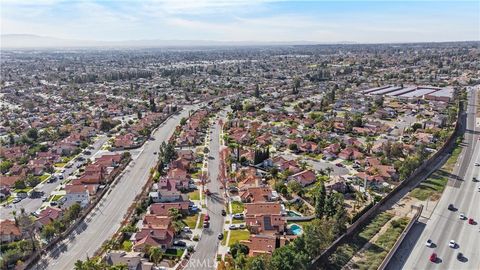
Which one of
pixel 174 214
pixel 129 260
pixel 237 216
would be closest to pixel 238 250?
pixel 237 216

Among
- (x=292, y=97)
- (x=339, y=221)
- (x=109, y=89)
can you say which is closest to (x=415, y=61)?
(x=292, y=97)

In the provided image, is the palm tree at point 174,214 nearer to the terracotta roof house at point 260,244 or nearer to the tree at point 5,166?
the terracotta roof house at point 260,244

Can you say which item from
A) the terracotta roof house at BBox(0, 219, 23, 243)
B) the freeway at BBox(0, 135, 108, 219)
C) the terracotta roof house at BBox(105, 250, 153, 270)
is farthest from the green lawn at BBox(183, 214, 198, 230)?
the freeway at BBox(0, 135, 108, 219)

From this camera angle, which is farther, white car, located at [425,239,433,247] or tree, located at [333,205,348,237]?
tree, located at [333,205,348,237]

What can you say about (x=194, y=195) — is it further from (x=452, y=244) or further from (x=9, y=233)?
(x=452, y=244)

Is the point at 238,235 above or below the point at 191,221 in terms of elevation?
above

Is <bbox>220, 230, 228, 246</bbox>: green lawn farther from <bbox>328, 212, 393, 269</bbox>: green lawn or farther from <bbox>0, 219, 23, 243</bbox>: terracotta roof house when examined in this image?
<bbox>0, 219, 23, 243</bbox>: terracotta roof house
